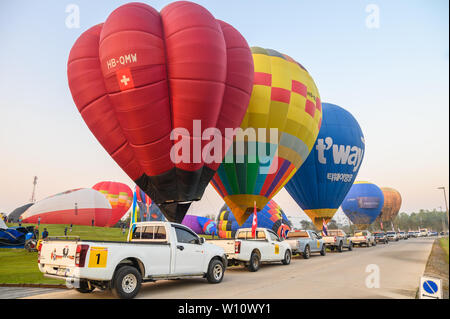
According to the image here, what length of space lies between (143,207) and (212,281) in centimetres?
3635

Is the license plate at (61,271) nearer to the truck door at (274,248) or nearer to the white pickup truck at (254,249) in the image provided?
the white pickup truck at (254,249)

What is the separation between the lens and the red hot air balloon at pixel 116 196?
62500mm

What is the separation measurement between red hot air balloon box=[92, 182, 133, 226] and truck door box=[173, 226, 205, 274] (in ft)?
179

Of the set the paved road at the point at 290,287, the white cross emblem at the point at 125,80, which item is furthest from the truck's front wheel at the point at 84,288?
the white cross emblem at the point at 125,80

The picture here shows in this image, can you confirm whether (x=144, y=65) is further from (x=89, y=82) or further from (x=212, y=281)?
(x=212, y=281)

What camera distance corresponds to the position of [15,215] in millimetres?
69875

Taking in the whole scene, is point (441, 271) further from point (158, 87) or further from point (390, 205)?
point (390, 205)

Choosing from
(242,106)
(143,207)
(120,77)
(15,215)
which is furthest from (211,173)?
(15,215)

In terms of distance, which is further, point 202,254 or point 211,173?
point 211,173

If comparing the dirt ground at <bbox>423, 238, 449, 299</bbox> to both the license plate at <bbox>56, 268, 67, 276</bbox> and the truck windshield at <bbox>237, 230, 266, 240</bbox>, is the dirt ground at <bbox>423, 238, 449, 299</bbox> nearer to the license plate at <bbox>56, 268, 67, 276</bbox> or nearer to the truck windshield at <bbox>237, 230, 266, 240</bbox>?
the truck windshield at <bbox>237, 230, 266, 240</bbox>

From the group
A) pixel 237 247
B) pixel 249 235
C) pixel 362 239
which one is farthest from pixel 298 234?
pixel 362 239

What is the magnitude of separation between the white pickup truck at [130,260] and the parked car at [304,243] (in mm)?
9777

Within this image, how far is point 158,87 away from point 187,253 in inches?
307
